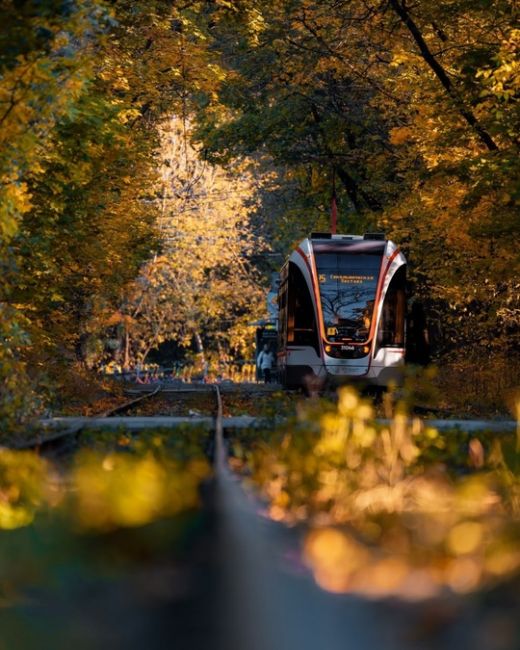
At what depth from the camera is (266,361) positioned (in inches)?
2101

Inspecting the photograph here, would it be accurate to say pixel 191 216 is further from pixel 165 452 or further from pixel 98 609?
pixel 98 609

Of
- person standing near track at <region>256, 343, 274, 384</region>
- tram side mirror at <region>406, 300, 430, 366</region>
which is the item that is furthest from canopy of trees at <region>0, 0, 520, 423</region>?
person standing near track at <region>256, 343, 274, 384</region>

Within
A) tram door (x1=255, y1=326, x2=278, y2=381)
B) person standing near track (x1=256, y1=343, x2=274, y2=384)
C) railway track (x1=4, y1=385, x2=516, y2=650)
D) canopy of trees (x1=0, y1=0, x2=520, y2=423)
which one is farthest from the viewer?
tram door (x1=255, y1=326, x2=278, y2=381)

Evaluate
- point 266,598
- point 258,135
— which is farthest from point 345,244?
point 266,598

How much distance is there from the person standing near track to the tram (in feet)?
79.8

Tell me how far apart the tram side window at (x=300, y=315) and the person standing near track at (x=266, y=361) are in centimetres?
2425

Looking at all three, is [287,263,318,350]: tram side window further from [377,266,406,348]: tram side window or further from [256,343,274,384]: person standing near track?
[256,343,274,384]: person standing near track

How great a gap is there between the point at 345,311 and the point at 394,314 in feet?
3.44

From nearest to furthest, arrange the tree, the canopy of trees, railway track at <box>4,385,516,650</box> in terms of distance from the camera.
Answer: railway track at <box>4,385,516,650</box> < the canopy of trees < the tree

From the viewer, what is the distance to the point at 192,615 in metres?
5.58

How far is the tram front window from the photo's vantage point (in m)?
28.0

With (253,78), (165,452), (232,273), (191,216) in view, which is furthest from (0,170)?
(232,273)

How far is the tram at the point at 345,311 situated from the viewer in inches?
1103

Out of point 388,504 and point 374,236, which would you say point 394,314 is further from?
point 388,504
